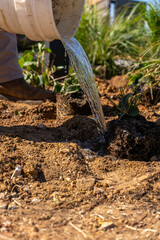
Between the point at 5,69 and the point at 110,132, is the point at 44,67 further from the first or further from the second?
the point at 110,132

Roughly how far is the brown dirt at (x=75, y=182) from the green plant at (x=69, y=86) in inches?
14.3

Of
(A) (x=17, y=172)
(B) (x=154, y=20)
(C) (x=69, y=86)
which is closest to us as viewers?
(A) (x=17, y=172)

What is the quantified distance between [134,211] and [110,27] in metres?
3.90

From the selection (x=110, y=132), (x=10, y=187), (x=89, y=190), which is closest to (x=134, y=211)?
(x=89, y=190)

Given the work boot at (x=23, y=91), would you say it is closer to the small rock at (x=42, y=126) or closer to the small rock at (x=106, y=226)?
the small rock at (x=42, y=126)

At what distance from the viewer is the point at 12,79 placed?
275 centimetres

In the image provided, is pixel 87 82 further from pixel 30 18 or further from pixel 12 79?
pixel 12 79

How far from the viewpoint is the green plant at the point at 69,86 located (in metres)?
2.66

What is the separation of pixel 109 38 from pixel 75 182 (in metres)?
3.35

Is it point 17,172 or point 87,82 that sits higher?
point 87,82

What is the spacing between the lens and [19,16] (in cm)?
172

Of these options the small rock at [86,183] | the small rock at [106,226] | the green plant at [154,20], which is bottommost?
the small rock at [86,183]

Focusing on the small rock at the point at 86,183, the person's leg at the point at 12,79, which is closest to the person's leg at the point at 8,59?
→ the person's leg at the point at 12,79

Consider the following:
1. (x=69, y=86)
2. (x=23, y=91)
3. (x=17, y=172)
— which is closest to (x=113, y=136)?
(x=17, y=172)
